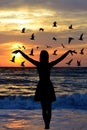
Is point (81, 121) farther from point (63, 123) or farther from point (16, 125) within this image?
point (16, 125)

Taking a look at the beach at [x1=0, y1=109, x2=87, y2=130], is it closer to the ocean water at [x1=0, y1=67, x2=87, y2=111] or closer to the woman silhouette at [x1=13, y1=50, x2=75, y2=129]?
the woman silhouette at [x1=13, y1=50, x2=75, y2=129]

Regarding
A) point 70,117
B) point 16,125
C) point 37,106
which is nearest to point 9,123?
point 16,125

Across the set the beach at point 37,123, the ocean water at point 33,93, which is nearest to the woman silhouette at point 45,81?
the beach at point 37,123

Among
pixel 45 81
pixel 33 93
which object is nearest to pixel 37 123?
pixel 45 81

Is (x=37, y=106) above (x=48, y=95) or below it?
below

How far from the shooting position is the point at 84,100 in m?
32.6

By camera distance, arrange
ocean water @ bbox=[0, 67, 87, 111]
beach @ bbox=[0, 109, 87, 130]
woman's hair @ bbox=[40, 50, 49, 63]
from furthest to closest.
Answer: ocean water @ bbox=[0, 67, 87, 111] < beach @ bbox=[0, 109, 87, 130] < woman's hair @ bbox=[40, 50, 49, 63]

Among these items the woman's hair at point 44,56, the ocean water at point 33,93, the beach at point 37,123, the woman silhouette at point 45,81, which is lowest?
the ocean water at point 33,93

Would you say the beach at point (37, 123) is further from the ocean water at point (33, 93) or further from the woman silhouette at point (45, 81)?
the ocean water at point (33, 93)

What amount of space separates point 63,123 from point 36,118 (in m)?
1.99

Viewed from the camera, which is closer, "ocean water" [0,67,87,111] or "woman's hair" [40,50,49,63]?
"woman's hair" [40,50,49,63]

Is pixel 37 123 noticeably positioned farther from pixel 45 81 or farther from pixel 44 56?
pixel 44 56

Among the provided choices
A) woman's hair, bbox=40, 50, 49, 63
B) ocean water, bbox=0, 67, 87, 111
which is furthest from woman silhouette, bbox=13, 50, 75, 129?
ocean water, bbox=0, 67, 87, 111

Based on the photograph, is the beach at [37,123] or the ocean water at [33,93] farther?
the ocean water at [33,93]
